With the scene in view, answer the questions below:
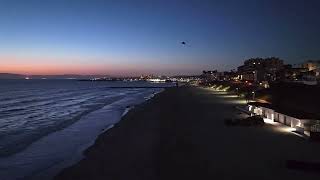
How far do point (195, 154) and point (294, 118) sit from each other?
10535mm

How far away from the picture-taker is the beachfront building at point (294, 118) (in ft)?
83.8

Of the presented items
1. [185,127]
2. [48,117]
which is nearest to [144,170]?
[185,127]

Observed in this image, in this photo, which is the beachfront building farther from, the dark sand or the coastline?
the coastline

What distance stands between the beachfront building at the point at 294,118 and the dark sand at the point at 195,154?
1.05 m

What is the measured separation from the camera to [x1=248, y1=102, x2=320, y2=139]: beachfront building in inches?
1006

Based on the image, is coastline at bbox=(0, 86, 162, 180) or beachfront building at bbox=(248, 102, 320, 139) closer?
coastline at bbox=(0, 86, 162, 180)

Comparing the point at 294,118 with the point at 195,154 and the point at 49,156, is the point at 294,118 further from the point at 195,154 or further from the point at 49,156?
the point at 49,156

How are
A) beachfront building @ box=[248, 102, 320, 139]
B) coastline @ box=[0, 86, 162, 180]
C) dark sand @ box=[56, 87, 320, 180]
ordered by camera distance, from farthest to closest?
beachfront building @ box=[248, 102, 320, 139], coastline @ box=[0, 86, 162, 180], dark sand @ box=[56, 87, 320, 180]

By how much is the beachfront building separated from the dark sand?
105 centimetres

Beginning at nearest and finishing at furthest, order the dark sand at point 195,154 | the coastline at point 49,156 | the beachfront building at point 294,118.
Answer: the dark sand at point 195,154 < the coastline at point 49,156 < the beachfront building at point 294,118

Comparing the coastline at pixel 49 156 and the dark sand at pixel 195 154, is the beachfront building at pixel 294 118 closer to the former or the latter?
the dark sand at pixel 195 154

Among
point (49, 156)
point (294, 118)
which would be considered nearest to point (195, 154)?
point (49, 156)

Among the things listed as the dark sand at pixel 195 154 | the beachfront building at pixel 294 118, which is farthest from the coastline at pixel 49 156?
the beachfront building at pixel 294 118

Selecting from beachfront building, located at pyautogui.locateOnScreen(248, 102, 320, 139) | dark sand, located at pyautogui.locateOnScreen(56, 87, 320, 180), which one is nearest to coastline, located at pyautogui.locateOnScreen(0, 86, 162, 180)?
dark sand, located at pyautogui.locateOnScreen(56, 87, 320, 180)
